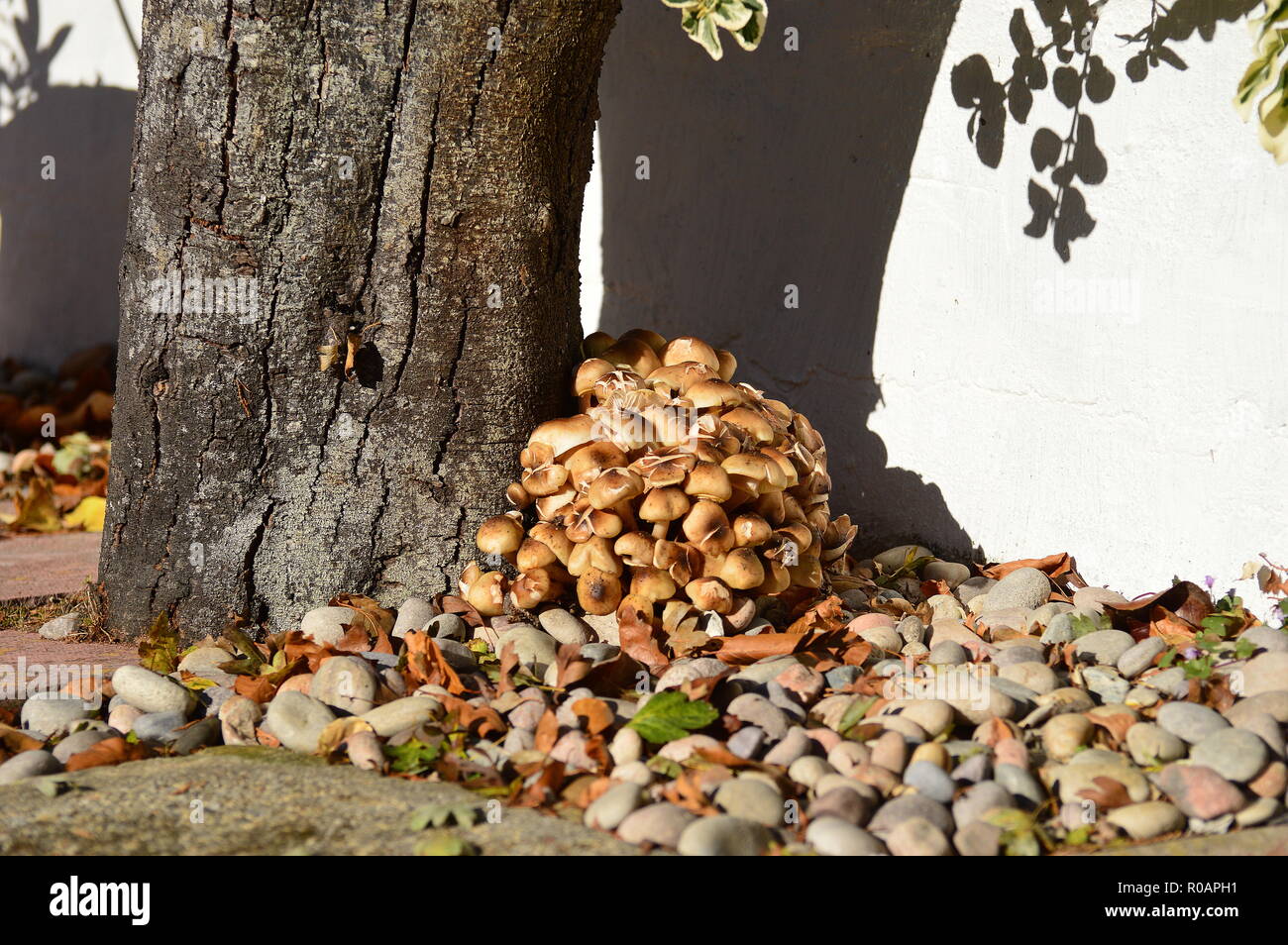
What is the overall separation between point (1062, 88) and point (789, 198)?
3.06 ft

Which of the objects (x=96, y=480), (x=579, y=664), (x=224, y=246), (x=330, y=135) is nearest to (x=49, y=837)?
(x=579, y=664)

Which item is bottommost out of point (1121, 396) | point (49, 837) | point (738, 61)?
point (49, 837)

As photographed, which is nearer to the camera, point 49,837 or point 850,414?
point 49,837

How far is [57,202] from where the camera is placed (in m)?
6.28

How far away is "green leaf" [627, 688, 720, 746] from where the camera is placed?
217 cm

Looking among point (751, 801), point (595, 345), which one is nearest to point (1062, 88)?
point (595, 345)

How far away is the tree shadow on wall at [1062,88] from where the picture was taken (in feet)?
9.39

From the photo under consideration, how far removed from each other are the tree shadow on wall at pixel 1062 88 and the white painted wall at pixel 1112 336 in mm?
29

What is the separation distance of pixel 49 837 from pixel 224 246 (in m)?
1.38

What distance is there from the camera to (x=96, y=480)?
482 cm

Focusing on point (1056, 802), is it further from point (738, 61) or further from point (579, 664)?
point (738, 61)

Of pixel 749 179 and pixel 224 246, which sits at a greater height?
pixel 749 179

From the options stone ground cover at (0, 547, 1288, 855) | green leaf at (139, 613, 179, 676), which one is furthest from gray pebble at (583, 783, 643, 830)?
green leaf at (139, 613, 179, 676)
